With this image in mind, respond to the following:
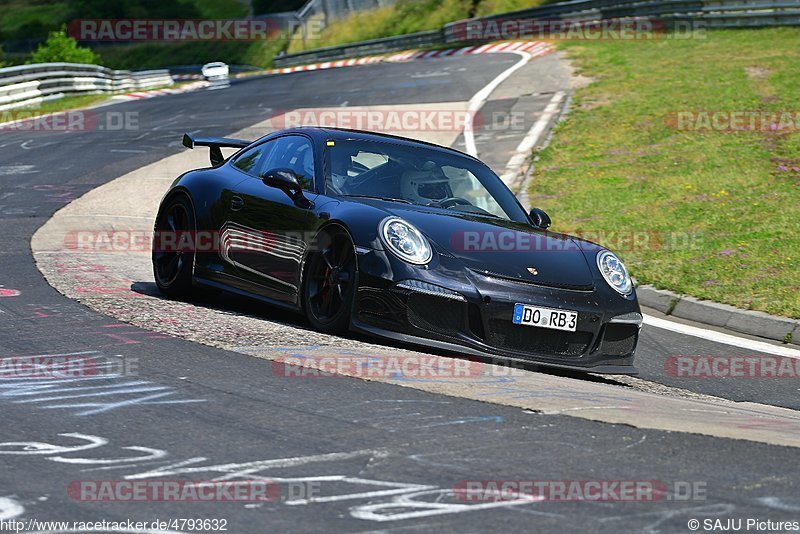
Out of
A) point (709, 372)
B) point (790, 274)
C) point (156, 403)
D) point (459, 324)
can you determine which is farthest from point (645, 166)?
point (156, 403)

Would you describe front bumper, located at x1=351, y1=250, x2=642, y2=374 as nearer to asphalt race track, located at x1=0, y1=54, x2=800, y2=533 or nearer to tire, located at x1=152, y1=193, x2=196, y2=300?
asphalt race track, located at x1=0, y1=54, x2=800, y2=533

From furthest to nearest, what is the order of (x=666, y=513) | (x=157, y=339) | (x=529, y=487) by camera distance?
(x=157, y=339) → (x=529, y=487) → (x=666, y=513)

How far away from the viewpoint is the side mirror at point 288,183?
7.67 metres

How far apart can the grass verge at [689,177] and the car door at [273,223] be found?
4153 millimetres

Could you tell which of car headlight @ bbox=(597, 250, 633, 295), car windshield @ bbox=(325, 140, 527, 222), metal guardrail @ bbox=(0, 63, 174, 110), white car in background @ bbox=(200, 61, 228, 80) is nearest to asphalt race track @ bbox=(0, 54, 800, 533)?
car headlight @ bbox=(597, 250, 633, 295)

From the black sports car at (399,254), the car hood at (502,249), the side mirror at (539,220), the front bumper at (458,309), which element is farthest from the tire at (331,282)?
the side mirror at (539,220)

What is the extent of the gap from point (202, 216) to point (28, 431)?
4200 mm

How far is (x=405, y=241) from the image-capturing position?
22.8 feet

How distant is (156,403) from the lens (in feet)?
16.7

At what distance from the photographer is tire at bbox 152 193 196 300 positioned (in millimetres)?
8703

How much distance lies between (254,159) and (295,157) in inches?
22.5

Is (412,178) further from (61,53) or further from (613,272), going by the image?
(61,53)

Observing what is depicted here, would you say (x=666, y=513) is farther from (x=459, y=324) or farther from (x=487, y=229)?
(x=487, y=229)

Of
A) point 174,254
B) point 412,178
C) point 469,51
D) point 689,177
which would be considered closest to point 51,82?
point 469,51
